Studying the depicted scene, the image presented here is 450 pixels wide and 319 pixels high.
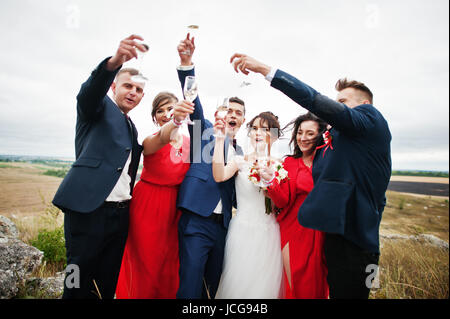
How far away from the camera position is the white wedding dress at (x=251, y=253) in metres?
2.92

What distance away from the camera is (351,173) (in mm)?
2205

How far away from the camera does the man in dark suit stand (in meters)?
2.17

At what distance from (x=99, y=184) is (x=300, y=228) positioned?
8.12ft

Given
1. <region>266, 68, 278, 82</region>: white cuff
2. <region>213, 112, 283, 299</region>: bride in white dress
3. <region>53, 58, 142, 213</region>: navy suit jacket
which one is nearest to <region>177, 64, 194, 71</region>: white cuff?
<region>213, 112, 283, 299</region>: bride in white dress

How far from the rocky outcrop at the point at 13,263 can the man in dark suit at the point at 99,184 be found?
127 centimetres

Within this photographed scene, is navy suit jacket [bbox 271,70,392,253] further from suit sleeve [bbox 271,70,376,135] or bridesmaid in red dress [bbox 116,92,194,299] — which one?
bridesmaid in red dress [bbox 116,92,194,299]

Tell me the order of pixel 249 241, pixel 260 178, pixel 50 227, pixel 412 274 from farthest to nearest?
pixel 412 274
pixel 50 227
pixel 249 241
pixel 260 178

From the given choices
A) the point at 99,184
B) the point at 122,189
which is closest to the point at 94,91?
the point at 99,184

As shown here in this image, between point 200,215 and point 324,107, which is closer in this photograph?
point 324,107

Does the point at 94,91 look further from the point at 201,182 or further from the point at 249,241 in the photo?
the point at 249,241

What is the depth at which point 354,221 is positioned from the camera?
2.18 metres

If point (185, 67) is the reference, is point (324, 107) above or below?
below
